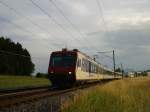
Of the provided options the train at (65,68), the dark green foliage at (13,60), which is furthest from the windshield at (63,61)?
the dark green foliage at (13,60)

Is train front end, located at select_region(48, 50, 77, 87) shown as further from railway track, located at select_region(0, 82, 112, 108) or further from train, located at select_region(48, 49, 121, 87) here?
railway track, located at select_region(0, 82, 112, 108)

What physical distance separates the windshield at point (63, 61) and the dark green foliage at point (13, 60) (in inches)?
2086

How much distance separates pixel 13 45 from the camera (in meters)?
100

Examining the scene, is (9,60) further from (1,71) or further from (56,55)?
(56,55)

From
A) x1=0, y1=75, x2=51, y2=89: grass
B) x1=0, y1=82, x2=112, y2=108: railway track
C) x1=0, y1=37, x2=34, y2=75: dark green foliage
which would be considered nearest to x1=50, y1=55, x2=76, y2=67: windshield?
x1=0, y1=75, x2=51, y2=89: grass

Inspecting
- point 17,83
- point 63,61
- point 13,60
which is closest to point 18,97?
point 63,61

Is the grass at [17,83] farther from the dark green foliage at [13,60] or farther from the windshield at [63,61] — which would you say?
the dark green foliage at [13,60]

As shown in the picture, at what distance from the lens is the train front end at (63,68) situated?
29141mm

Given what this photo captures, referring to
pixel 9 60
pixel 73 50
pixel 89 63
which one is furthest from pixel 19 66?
pixel 73 50

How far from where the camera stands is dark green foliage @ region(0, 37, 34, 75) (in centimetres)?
8630

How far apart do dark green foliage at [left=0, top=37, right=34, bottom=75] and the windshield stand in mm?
52992

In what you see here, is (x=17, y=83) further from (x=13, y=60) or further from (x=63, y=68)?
(x=13, y=60)

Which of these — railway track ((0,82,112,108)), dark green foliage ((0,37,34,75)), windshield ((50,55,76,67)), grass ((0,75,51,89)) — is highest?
dark green foliage ((0,37,34,75))

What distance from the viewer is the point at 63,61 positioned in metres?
30.3
